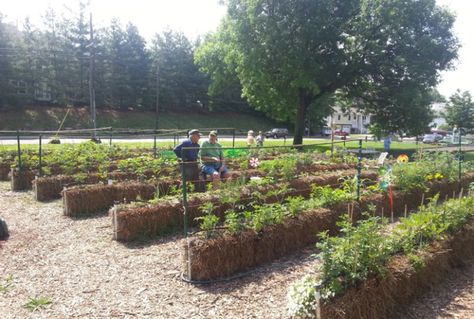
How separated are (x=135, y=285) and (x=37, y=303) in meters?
1.00

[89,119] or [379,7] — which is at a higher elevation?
[379,7]

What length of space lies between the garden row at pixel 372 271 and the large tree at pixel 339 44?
1962cm

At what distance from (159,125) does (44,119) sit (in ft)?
39.4

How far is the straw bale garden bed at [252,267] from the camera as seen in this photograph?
3.61m

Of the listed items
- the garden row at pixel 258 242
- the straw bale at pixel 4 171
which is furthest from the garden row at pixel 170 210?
the straw bale at pixel 4 171

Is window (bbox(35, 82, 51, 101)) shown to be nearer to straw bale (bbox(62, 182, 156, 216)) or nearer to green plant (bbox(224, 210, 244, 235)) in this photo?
straw bale (bbox(62, 182, 156, 216))

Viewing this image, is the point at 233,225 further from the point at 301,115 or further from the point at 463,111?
the point at 463,111

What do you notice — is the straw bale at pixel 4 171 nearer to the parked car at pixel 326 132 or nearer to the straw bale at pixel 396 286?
the straw bale at pixel 396 286

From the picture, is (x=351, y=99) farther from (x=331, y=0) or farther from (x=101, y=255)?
(x=101, y=255)

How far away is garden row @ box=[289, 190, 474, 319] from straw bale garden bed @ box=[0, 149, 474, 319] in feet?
0.04

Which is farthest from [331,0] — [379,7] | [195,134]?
[195,134]

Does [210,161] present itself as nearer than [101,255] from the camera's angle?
No

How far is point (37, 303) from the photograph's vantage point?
409cm

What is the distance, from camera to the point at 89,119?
140ft
